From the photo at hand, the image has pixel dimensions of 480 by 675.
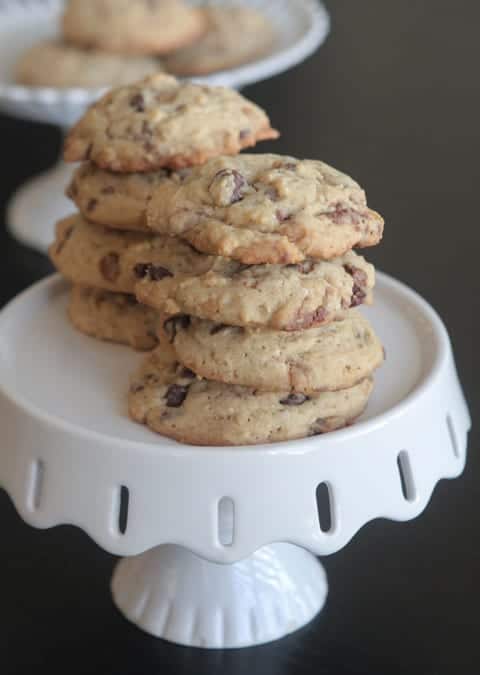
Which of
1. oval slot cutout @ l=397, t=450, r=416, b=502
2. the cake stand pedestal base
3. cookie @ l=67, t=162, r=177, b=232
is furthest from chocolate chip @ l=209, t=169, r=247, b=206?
the cake stand pedestal base

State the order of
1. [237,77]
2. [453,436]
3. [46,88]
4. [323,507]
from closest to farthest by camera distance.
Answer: [453,436] < [323,507] < [237,77] < [46,88]

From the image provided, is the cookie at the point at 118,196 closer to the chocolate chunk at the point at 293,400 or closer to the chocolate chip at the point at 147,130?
the chocolate chip at the point at 147,130

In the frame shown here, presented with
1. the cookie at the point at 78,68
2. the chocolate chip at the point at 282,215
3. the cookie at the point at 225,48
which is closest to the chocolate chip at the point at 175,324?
the chocolate chip at the point at 282,215

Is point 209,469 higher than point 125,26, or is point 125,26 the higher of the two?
point 209,469

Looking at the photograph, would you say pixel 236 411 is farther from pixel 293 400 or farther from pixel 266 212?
pixel 266 212

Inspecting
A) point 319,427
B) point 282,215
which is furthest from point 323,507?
point 282,215

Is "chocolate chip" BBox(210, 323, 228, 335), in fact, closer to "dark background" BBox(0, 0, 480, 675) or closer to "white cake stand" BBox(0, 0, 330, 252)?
"dark background" BBox(0, 0, 480, 675)
